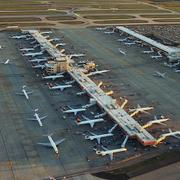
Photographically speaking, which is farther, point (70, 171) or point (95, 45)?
point (95, 45)

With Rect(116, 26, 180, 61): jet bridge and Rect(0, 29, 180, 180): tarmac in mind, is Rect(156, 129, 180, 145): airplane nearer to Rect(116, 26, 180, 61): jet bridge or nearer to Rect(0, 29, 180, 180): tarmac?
Rect(0, 29, 180, 180): tarmac

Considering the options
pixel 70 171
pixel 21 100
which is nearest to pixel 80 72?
pixel 21 100

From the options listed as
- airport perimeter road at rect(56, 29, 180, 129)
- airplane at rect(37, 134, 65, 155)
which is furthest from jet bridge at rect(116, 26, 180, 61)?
airplane at rect(37, 134, 65, 155)

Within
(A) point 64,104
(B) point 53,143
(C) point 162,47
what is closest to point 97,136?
(B) point 53,143

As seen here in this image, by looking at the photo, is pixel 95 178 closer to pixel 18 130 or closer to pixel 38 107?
pixel 18 130

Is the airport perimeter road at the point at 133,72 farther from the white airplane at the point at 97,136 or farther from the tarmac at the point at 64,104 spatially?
the white airplane at the point at 97,136

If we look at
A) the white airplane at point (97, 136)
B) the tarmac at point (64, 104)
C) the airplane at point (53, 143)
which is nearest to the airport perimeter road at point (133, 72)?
the tarmac at point (64, 104)

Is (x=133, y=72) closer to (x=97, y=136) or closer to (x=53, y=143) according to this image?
(x=97, y=136)
